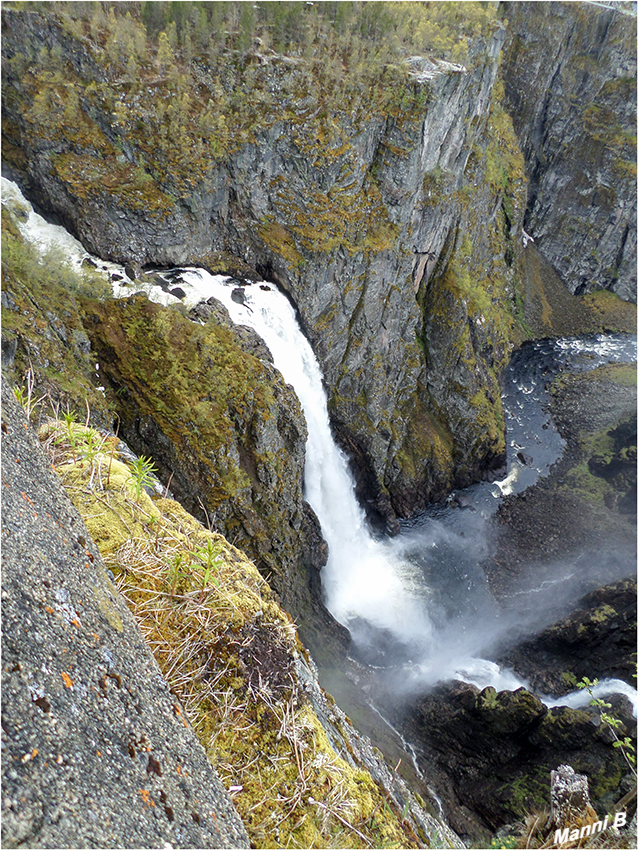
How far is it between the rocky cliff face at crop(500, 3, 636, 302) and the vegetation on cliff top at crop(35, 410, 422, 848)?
49.9 m

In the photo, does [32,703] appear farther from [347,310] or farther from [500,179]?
[500,179]

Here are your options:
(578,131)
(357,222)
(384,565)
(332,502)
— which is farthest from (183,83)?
(578,131)

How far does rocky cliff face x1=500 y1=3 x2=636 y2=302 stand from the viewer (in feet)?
122

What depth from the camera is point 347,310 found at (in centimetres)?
2239

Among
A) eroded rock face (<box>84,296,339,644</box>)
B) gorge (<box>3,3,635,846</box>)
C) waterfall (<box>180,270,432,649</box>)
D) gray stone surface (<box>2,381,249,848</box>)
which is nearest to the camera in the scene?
gray stone surface (<box>2,381,249,848</box>)

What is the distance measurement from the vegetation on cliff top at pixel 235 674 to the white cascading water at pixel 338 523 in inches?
581

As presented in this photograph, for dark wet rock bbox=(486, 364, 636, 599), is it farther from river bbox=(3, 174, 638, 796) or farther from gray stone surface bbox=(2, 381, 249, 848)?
gray stone surface bbox=(2, 381, 249, 848)

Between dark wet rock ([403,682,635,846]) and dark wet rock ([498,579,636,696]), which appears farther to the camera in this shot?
dark wet rock ([498,579,636,696])

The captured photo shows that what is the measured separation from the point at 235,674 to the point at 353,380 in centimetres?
2083

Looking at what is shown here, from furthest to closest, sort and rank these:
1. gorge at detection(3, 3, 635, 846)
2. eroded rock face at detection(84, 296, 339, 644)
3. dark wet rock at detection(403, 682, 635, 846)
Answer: gorge at detection(3, 3, 635, 846) < eroded rock face at detection(84, 296, 339, 644) < dark wet rock at detection(403, 682, 635, 846)

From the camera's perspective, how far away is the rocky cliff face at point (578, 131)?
37.3 meters

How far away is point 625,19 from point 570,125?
754 cm

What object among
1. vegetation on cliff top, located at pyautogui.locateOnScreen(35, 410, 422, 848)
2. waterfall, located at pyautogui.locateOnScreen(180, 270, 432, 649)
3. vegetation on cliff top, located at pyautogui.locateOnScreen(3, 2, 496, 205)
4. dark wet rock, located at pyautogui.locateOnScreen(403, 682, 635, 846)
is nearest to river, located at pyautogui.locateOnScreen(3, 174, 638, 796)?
waterfall, located at pyautogui.locateOnScreen(180, 270, 432, 649)

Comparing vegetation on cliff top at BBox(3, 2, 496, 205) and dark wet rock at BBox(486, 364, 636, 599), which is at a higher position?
vegetation on cliff top at BBox(3, 2, 496, 205)
